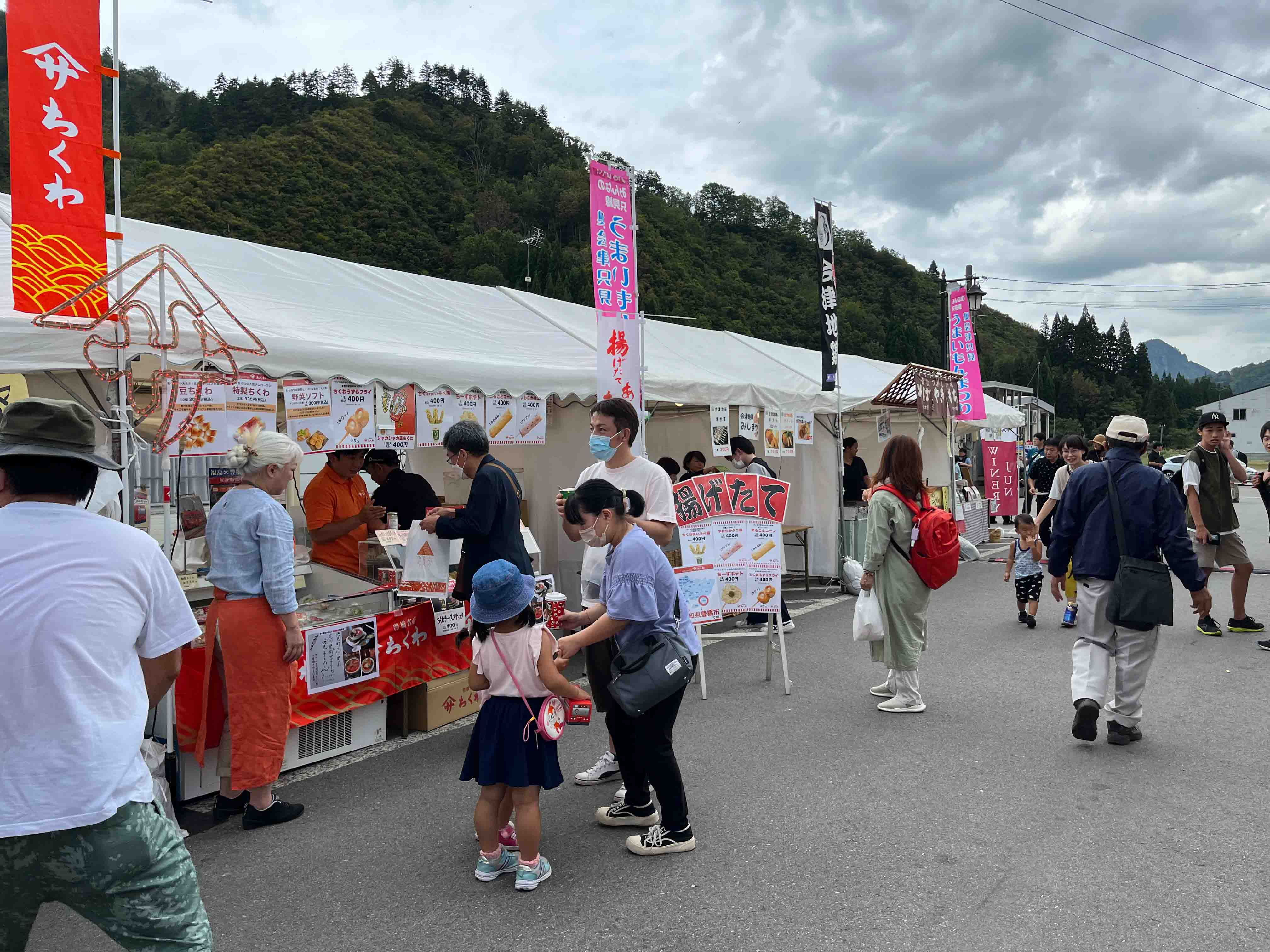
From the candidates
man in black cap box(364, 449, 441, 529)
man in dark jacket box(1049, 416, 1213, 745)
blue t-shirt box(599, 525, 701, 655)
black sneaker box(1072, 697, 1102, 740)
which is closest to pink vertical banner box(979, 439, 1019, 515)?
man in dark jacket box(1049, 416, 1213, 745)

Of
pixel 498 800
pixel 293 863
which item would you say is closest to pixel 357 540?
pixel 293 863

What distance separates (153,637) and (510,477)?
2572mm

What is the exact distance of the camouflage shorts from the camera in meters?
1.66

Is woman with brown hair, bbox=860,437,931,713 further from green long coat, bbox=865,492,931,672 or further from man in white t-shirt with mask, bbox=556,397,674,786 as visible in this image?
man in white t-shirt with mask, bbox=556,397,674,786

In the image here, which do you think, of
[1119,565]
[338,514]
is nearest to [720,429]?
[338,514]

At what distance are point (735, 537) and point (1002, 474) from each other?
1042 cm

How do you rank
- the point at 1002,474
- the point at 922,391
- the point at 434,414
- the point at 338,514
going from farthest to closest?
the point at 1002,474 → the point at 922,391 → the point at 434,414 → the point at 338,514

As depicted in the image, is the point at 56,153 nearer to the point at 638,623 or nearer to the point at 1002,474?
the point at 638,623

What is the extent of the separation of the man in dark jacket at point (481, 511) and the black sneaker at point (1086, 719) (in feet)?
10.00

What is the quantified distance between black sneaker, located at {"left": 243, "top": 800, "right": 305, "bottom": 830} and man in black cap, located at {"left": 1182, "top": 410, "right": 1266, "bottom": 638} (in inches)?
267

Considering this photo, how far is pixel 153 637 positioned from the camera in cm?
184

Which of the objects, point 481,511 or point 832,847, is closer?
point 832,847

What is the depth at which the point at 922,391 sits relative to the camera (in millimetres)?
10117

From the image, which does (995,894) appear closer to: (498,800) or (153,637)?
(498,800)
